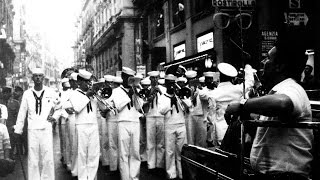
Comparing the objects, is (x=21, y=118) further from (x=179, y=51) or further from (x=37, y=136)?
(x=179, y=51)

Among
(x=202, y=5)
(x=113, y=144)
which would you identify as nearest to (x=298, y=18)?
(x=202, y=5)

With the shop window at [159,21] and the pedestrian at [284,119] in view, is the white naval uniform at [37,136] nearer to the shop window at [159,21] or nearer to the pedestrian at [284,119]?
the pedestrian at [284,119]

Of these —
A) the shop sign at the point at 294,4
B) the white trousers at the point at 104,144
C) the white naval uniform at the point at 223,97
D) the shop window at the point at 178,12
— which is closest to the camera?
the white naval uniform at the point at 223,97

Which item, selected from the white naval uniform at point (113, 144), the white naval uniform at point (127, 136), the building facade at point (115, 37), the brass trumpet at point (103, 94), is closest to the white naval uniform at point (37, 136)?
the brass trumpet at point (103, 94)

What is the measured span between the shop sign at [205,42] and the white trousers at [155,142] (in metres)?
7.91

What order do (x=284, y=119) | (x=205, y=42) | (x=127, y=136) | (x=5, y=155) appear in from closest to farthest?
1. (x=284, y=119)
2. (x=127, y=136)
3. (x=5, y=155)
4. (x=205, y=42)

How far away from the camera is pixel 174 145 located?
9.16 meters

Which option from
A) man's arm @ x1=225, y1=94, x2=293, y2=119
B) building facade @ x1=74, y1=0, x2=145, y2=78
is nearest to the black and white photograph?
man's arm @ x1=225, y1=94, x2=293, y2=119

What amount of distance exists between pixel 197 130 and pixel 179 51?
40.9 feet

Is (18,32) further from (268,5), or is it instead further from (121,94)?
(121,94)

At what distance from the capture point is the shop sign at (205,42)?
1803 cm

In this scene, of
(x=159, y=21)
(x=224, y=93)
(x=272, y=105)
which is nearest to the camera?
(x=272, y=105)

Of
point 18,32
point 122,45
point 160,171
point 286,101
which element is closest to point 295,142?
point 286,101

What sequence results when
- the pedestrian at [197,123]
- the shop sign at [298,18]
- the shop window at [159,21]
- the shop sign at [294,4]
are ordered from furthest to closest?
the shop window at [159,21], the shop sign at [294,4], the shop sign at [298,18], the pedestrian at [197,123]
